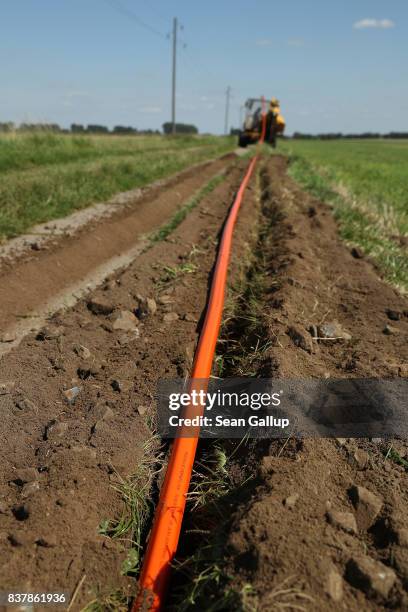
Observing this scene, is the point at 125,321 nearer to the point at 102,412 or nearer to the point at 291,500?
the point at 102,412

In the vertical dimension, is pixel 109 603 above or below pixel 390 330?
below

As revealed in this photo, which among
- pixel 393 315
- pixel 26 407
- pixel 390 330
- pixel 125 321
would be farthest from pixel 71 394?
pixel 393 315

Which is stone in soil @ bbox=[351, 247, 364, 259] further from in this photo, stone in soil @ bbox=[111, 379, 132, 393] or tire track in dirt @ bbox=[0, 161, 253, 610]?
stone in soil @ bbox=[111, 379, 132, 393]

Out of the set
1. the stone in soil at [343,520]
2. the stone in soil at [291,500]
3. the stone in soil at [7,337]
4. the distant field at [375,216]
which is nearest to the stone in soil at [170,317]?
the stone in soil at [7,337]

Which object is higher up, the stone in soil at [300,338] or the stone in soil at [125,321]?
the stone in soil at [300,338]

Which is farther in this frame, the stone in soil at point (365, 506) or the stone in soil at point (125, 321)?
the stone in soil at point (125, 321)

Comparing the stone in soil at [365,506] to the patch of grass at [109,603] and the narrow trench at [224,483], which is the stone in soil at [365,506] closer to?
the narrow trench at [224,483]

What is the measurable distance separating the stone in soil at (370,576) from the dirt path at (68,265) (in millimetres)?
2568

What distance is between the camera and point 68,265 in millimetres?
4988

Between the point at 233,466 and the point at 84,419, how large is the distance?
0.80 m

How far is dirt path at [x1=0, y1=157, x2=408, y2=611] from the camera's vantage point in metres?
1.58

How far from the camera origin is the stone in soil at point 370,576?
1.47m

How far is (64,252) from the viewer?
518 centimetres

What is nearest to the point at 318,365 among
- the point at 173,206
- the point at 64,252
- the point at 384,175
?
the point at 64,252
